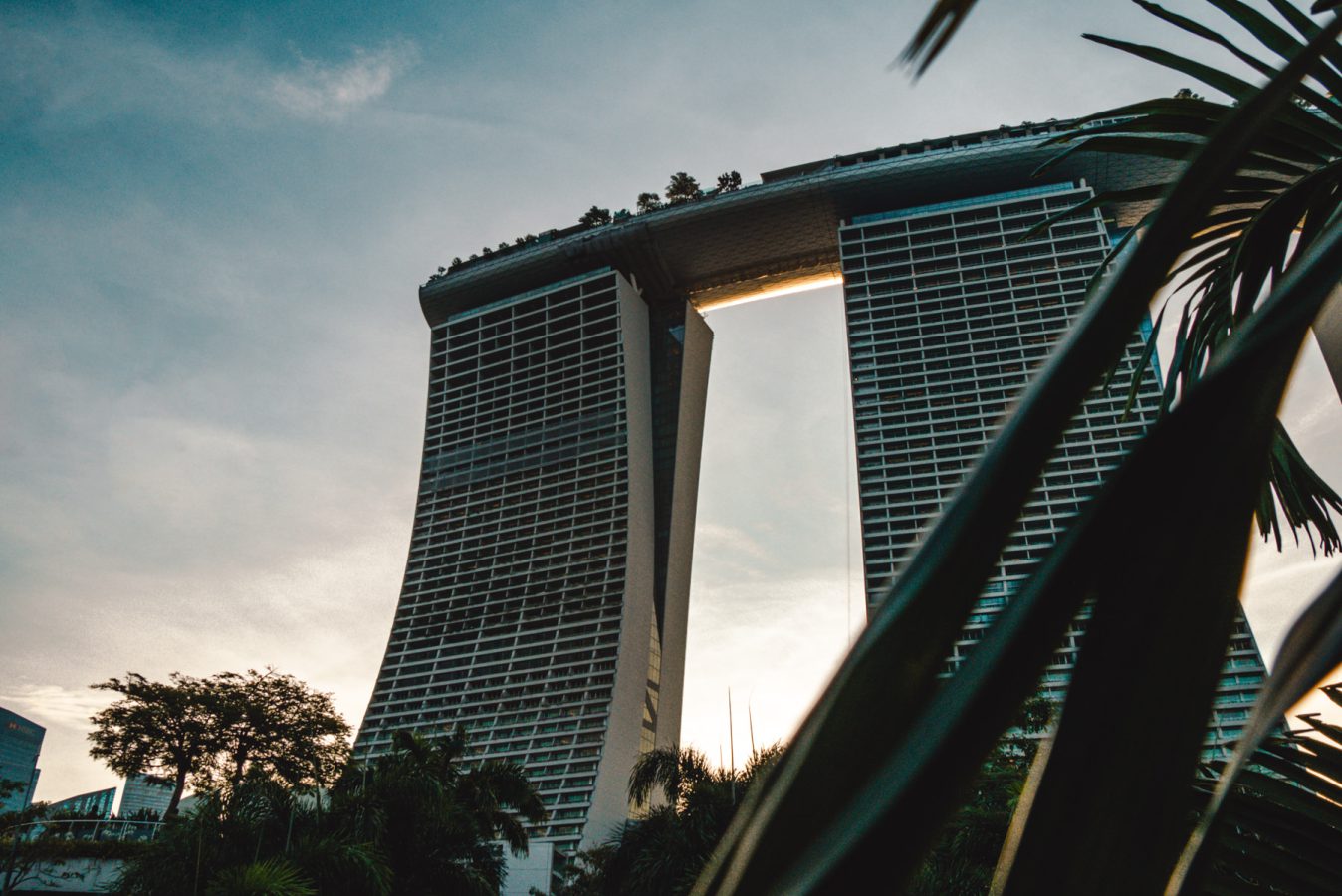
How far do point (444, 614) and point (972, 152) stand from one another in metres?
31.7

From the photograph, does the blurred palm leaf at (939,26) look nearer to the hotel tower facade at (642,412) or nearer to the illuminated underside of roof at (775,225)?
the hotel tower facade at (642,412)

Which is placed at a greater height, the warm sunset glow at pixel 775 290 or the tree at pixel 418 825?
the warm sunset glow at pixel 775 290

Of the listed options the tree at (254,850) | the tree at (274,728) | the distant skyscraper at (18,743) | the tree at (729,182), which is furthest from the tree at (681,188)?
the distant skyscraper at (18,743)

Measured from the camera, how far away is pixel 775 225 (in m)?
48.1

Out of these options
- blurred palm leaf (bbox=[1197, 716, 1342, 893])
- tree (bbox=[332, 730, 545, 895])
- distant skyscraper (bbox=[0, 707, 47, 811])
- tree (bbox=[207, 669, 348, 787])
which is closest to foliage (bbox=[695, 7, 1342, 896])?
blurred palm leaf (bbox=[1197, 716, 1342, 893])

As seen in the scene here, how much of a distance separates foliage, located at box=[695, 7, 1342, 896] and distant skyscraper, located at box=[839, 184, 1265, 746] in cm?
3771

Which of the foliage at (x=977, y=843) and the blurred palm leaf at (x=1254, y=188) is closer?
the blurred palm leaf at (x=1254, y=188)

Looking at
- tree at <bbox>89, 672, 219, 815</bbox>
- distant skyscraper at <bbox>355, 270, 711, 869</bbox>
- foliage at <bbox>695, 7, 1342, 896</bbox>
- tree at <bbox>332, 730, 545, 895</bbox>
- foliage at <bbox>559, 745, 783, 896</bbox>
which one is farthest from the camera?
distant skyscraper at <bbox>355, 270, 711, 869</bbox>

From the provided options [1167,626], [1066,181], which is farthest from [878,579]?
[1167,626]

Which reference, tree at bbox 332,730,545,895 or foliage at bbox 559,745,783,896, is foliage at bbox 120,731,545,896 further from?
foliage at bbox 559,745,783,896

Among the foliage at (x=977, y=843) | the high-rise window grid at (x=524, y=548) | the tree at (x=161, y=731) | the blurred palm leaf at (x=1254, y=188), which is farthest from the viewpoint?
the high-rise window grid at (x=524, y=548)

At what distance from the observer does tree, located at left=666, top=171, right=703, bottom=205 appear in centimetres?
5008

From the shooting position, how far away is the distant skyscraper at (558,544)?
1566 inches

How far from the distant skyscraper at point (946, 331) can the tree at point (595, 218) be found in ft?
44.3
